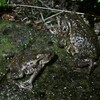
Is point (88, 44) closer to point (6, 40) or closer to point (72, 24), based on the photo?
point (72, 24)

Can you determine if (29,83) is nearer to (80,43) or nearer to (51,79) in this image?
(51,79)

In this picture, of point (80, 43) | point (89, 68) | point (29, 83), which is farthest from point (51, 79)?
point (80, 43)

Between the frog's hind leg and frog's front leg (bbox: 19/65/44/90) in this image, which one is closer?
frog's front leg (bbox: 19/65/44/90)

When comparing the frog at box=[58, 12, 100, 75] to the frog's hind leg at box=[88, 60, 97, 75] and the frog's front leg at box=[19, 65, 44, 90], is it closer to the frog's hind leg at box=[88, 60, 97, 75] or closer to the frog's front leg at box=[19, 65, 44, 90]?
the frog's hind leg at box=[88, 60, 97, 75]

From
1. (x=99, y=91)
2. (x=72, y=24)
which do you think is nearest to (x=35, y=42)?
(x=72, y=24)

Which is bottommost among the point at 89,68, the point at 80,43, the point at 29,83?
the point at 29,83

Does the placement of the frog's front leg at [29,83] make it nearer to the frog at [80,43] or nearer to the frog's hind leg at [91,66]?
the frog at [80,43]

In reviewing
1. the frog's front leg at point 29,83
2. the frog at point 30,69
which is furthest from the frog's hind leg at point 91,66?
the frog's front leg at point 29,83

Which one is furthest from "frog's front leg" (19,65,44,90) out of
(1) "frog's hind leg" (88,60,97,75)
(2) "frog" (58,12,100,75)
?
(1) "frog's hind leg" (88,60,97,75)
